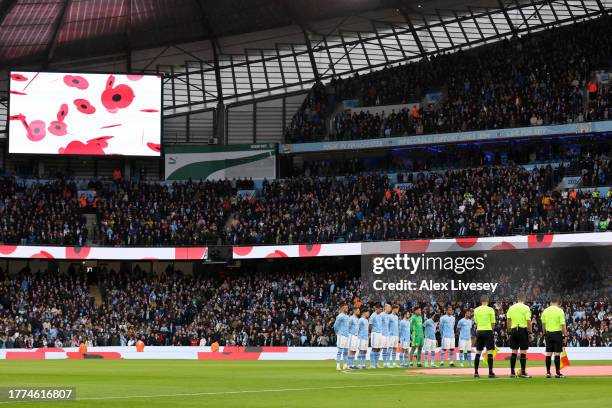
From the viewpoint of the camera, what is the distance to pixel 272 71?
222 ft

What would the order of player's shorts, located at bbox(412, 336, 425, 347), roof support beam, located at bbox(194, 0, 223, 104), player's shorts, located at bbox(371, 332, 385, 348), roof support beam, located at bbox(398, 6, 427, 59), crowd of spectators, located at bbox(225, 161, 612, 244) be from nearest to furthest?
player's shorts, located at bbox(371, 332, 385, 348) → player's shorts, located at bbox(412, 336, 425, 347) → crowd of spectators, located at bbox(225, 161, 612, 244) → roof support beam, located at bbox(194, 0, 223, 104) → roof support beam, located at bbox(398, 6, 427, 59)

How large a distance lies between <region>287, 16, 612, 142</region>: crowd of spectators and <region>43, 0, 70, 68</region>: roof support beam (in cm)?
1658

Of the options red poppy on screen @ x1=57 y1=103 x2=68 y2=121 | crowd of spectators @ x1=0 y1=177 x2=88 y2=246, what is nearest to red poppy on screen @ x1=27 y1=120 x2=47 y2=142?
red poppy on screen @ x1=57 y1=103 x2=68 y2=121

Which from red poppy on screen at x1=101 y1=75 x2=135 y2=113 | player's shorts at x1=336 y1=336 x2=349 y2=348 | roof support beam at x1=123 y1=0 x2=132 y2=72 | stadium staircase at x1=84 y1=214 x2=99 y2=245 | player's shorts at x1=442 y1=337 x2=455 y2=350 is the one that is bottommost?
player's shorts at x1=442 y1=337 x2=455 y2=350

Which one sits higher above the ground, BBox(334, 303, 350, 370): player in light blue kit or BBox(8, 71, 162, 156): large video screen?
BBox(8, 71, 162, 156): large video screen

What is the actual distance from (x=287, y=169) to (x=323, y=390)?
159 feet

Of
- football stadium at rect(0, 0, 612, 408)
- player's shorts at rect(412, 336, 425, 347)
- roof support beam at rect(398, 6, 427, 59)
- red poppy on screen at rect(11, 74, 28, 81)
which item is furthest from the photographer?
roof support beam at rect(398, 6, 427, 59)

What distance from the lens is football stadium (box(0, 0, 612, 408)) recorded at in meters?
51.2

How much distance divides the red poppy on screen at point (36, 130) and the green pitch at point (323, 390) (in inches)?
1361

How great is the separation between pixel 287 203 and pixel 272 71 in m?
10.1

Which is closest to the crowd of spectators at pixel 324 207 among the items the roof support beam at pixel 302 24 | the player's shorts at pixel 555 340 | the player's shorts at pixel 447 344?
the roof support beam at pixel 302 24

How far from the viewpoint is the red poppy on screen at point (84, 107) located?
61.8m

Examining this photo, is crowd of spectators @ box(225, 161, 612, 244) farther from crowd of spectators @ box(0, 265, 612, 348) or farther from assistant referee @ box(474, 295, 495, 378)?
assistant referee @ box(474, 295, 495, 378)

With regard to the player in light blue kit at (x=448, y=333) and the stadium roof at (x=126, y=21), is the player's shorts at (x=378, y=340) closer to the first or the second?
the player in light blue kit at (x=448, y=333)
